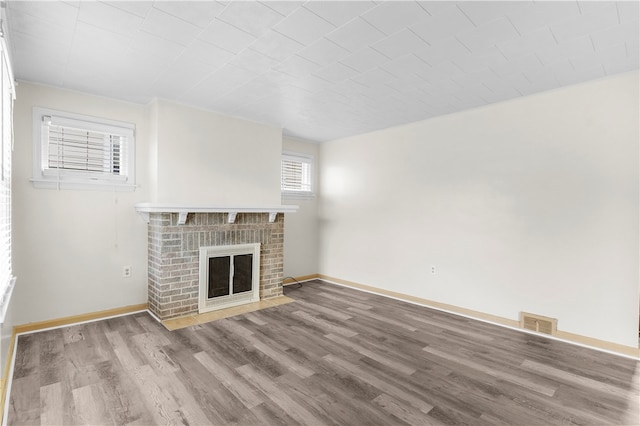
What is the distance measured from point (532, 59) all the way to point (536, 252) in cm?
185

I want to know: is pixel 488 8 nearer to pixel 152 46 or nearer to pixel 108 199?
pixel 152 46

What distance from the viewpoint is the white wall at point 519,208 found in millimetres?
2822

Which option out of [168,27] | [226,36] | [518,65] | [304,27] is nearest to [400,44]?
[304,27]

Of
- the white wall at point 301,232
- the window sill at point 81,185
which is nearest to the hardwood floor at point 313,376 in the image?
the window sill at point 81,185

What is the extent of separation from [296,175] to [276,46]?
3.19 m

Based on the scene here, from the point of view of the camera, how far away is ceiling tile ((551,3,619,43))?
1.91 metres

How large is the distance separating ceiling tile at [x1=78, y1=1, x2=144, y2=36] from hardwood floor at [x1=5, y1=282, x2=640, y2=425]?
243 cm

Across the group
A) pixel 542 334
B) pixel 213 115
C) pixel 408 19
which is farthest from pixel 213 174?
pixel 542 334

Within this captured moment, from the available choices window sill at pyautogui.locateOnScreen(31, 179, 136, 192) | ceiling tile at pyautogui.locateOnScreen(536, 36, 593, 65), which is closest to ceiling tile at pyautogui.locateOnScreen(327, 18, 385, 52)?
ceiling tile at pyautogui.locateOnScreen(536, 36, 593, 65)

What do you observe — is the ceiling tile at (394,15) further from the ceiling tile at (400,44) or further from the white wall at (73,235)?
the white wall at (73,235)

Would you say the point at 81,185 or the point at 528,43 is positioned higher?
the point at 528,43

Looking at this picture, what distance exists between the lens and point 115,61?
8.58 feet

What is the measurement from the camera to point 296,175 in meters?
5.48

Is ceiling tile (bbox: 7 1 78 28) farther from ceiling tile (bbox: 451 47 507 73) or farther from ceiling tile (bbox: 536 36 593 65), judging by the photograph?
ceiling tile (bbox: 536 36 593 65)
